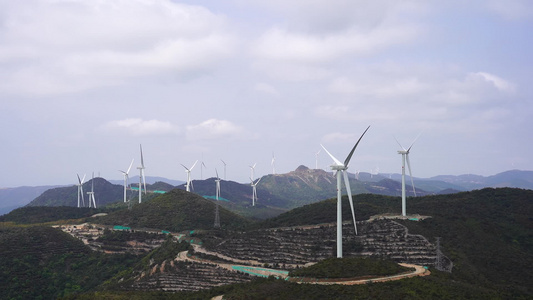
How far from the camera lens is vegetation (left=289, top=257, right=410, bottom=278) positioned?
6681 cm

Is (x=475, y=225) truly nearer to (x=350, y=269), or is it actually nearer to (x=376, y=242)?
(x=376, y=242)

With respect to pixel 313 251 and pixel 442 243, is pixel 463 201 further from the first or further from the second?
pixel 313 251

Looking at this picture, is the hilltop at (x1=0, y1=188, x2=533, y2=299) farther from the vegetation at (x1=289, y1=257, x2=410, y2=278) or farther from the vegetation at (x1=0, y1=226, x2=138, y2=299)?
the vegetation at (x1=0, y1=226, x2=138, y2=299)

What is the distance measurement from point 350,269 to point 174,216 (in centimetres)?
9916

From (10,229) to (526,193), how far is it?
151356 millimetres

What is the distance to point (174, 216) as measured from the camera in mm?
157625

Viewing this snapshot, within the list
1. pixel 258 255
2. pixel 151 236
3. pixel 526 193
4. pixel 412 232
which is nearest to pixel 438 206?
pixel 526 193

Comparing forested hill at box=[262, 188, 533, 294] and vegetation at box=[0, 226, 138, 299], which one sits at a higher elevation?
forested hill at box=[262, 188, 533, 294]

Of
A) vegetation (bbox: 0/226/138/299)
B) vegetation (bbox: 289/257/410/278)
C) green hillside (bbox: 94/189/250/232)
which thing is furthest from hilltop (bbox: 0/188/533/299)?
vegetation (bbox: 0/226/138/299)

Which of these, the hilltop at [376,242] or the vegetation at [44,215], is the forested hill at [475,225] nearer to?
the hilltop at [376,242]

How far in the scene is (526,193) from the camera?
14025cm

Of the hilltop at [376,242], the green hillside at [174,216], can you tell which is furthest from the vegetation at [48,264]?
the green hillside at [174,216]

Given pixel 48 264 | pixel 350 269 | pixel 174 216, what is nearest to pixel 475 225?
pixel 350 269

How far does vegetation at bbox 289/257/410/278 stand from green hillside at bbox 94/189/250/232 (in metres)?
74.8
